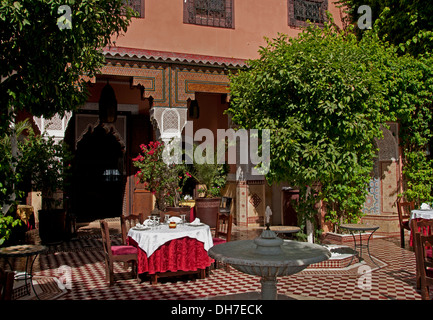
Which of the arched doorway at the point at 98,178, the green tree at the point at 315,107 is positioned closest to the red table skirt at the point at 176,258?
the green tree at the point at 315,107

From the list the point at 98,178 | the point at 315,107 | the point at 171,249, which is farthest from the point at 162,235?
the point at 98,178

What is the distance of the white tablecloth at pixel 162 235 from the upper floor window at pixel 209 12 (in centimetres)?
572

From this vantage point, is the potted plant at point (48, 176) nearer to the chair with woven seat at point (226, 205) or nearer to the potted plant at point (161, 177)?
the potted plant at point (161, 177)

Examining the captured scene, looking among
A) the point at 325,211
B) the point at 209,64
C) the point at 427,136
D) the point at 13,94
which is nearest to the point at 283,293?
the point at 13,94

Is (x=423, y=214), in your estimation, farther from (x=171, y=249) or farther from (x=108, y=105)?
(x=108, y=105)

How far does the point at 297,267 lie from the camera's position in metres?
2.88

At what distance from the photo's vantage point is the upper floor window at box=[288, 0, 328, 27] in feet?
33.0

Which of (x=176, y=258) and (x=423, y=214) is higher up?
(x=423, y=214)

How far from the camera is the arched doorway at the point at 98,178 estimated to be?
12523 millimetres

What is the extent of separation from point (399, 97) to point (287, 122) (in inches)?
162

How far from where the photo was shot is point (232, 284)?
16.0 feet

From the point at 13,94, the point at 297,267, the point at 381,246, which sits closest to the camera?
the point at 297,267

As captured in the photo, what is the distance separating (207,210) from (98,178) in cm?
607

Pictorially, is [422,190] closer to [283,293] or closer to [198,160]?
[198,160]
